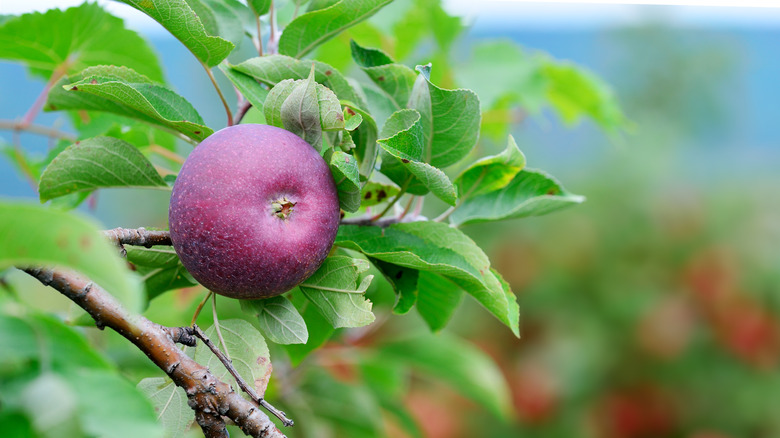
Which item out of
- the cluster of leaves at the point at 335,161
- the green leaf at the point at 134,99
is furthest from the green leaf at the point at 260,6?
the green leaf at the point at 134,99

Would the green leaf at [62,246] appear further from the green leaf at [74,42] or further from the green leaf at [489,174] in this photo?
the green leaf at [74,42]

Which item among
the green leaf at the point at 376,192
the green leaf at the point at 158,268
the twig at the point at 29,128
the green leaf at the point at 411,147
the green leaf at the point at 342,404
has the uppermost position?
the green leaf at the point at 411,147

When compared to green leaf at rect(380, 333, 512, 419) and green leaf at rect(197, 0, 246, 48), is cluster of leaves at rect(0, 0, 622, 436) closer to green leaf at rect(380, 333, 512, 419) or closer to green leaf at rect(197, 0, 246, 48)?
green leaf at rect(197, 0, 246, 48)

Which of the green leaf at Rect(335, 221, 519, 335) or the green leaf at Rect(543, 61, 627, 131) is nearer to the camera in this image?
the green leaf at Rect(335, 221, 519, 335)

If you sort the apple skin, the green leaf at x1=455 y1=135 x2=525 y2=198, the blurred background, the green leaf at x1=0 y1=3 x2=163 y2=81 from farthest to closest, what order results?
1. the blurred background
2. the green leaf at x1=0 y1=3 x2=163 y2=81
3. the green leaf at x1=455 y1=135 x2=525 y2=198
4. the apple skin

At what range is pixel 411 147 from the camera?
39cm

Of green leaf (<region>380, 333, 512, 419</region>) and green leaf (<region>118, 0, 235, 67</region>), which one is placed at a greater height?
green leaf (<region>118, 0, 235, 67</region>)


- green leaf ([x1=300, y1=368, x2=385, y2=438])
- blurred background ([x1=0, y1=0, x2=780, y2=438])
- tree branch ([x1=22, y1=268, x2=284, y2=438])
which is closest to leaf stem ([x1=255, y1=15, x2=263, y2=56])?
tree branch ([x1=22, y1=268, x2=284, y2=438])

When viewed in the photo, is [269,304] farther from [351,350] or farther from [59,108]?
[351,350]

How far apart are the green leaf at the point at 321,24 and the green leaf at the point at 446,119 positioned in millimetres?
71

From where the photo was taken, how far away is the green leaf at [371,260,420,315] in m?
0.45

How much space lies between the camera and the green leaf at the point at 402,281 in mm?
450

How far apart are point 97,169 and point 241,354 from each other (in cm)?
16

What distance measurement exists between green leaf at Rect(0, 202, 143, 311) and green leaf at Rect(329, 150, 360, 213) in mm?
154
